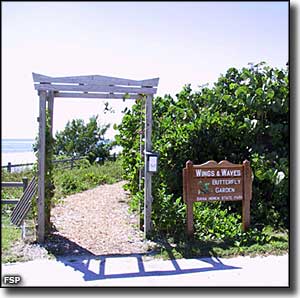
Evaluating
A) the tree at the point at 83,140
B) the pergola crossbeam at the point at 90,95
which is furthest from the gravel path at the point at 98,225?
the tree at the point at 83,140

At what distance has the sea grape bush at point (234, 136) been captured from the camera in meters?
6.65

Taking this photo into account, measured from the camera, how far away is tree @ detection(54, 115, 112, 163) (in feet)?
59.0

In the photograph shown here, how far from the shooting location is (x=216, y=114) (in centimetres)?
719

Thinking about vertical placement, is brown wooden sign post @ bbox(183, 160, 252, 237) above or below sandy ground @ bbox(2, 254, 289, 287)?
above

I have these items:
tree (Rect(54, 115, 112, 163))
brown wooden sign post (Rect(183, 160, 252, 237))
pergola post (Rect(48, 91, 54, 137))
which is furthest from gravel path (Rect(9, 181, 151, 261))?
tree (Rect(54, 115, 112, 163))

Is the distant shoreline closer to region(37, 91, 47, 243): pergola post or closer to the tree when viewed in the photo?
region(37, 91, 47, 243): pergola post

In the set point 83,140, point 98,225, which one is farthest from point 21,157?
point 83,140

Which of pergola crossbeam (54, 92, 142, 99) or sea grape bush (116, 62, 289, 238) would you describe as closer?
pergola crossbeam (54, 92, 142, 99)

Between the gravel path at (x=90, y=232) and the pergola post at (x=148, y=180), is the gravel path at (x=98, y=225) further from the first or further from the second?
the pergola post at (x=148, y=180)

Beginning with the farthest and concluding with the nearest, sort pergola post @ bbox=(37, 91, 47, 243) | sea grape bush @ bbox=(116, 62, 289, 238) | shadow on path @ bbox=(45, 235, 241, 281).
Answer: sea grape bush @ bbox=(116, 62, 289, 238) < pergola post @ bbox=(37, 91, 47, 243) < shadow on path @ bbox=(45, 235, 241, 281)

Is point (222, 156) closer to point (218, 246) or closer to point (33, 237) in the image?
point (218, 246)

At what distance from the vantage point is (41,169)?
18.1ft

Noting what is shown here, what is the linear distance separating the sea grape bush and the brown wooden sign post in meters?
0.60

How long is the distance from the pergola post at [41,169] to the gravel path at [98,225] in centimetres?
38
